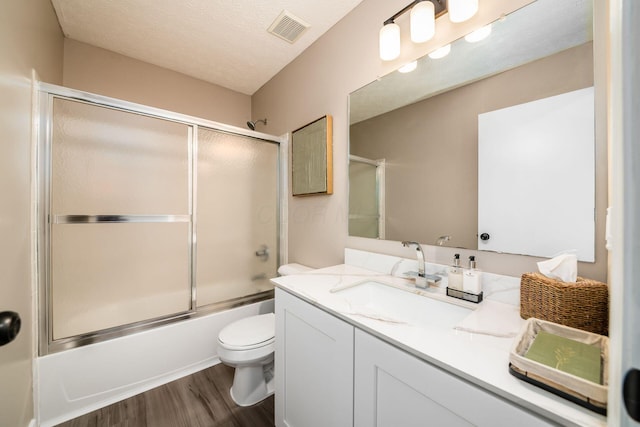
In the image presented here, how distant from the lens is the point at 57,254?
1423 mm

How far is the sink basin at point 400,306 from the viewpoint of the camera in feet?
3.17

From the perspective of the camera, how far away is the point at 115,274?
1635 mm

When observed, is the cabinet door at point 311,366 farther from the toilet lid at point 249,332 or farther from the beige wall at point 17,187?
the beige wall at point 17,187

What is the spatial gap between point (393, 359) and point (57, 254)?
1.89 meters

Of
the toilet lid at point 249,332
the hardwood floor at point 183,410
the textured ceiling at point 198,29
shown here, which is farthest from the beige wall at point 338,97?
the hardwood floor at point 183,410

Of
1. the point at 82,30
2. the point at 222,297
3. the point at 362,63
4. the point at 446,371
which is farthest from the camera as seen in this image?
the point at 222,297

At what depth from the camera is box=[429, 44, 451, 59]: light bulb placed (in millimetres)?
1188

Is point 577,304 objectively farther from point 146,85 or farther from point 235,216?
point 146,85

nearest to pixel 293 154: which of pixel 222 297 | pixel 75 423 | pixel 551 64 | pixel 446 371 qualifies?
pixel 222 297

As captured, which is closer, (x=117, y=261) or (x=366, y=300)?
(x=366, y=300)

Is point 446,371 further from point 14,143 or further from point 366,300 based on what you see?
point 14,143

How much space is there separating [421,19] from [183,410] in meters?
2.50

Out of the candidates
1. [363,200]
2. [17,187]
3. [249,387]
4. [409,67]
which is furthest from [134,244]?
[409,67]

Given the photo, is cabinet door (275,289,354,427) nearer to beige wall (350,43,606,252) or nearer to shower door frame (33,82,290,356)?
beige wall (350,43,606,252)
